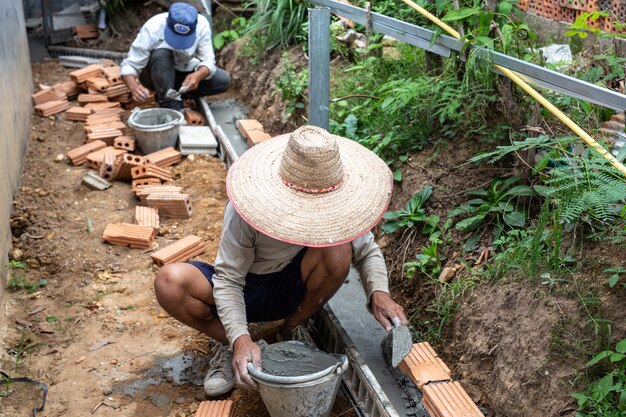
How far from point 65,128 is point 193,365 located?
13.7 feet

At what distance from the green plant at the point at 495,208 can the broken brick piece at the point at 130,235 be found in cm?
222

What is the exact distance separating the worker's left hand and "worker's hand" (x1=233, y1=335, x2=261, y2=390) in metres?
4.20

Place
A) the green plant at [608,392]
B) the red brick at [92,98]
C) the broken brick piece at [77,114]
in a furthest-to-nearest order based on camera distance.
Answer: the red brick at [92,98]
the broken brick piece at [77,114]
the green plant at [608,392]

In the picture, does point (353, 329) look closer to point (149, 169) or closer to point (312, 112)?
point (312, 112)

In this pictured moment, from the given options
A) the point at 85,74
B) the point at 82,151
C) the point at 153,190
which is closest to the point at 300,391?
the point at 153,190

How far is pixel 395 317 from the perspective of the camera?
10.8 ft

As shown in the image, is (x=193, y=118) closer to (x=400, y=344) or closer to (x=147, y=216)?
(x=147, y=216)

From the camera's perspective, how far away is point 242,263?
3.26m

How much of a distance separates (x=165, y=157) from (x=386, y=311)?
137 inches

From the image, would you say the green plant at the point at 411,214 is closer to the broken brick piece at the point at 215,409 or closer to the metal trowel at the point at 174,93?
the broken brick piece at the point at 215,409

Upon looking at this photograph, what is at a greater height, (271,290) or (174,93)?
(271,290)

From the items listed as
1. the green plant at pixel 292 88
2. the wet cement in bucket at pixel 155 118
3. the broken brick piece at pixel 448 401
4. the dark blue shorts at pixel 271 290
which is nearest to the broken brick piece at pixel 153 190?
the wet cement in bucket at pixel 155 118

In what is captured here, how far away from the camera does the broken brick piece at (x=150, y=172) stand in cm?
585

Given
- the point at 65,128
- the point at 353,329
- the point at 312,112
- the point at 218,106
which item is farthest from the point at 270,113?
the point at 353,329
